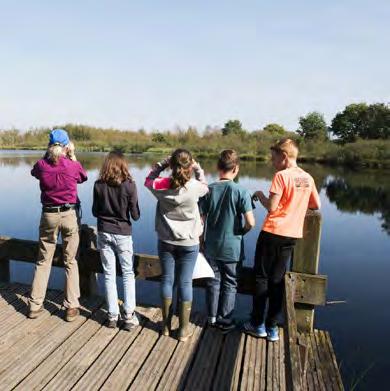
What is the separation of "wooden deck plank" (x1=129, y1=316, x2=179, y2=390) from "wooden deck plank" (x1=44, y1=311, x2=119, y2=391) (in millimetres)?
405

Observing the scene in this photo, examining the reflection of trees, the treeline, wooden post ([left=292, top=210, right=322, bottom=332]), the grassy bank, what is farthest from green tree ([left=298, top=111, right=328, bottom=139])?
wooden post ([left=292, top=210, right=322, bottom=332])

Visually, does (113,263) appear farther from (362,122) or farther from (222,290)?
(362,122)

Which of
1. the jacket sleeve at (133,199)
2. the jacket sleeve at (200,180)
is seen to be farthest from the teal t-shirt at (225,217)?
the jacket sleeve at (133,199)

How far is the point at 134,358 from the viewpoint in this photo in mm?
2924

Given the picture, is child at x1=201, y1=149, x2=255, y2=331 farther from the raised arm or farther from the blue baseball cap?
the blue baseball cap

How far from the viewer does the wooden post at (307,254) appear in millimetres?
3178

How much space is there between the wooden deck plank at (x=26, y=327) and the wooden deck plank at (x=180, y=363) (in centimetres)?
123

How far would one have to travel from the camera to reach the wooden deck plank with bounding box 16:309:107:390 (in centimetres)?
262

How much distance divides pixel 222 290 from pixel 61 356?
139 centimetres

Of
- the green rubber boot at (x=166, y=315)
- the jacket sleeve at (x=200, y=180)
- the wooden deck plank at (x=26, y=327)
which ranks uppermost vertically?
the jacket sleeve at (x=200, y=180)

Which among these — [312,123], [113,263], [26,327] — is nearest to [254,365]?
[113,263]

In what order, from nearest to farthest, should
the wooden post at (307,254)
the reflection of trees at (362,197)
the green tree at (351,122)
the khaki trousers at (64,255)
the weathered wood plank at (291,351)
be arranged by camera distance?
the weathered wood plank at (291,351)
the wooden post at (307,254)
the khaki trousers at (64,255)
the reflection of trees at (362,197)
the green tree at (351,122)

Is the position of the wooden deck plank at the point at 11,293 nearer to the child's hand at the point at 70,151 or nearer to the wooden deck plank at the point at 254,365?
the child's hand at the point at 70,151

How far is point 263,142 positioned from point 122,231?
4070 centimetres
